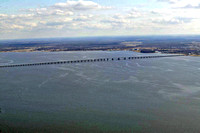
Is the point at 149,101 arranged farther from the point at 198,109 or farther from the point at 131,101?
the point at 198,109

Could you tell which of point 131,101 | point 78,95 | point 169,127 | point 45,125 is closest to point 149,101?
point 131,101

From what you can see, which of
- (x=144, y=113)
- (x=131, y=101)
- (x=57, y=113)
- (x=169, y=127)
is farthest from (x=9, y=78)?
(x=169, y=127)

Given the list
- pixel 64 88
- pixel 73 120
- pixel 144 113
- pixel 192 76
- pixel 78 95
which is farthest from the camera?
pixel 192 76

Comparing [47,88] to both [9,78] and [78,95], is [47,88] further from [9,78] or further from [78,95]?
[9,78]

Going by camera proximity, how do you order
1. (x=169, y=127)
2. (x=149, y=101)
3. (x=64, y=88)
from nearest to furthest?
1. (x=169, y=127)
2. (x=149, y=101)
3. (x=64, y=88)

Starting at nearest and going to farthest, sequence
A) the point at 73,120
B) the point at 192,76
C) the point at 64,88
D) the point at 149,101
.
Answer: the point at 73,120
the point at 149,101
the point at 64,88
the point at 192,76

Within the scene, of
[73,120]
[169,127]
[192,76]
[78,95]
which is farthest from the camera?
[192,76]

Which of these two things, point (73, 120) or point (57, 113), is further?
point (57, 113)

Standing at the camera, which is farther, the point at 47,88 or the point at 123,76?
the point at 123,76

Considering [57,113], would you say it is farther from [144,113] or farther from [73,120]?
[144,113]
